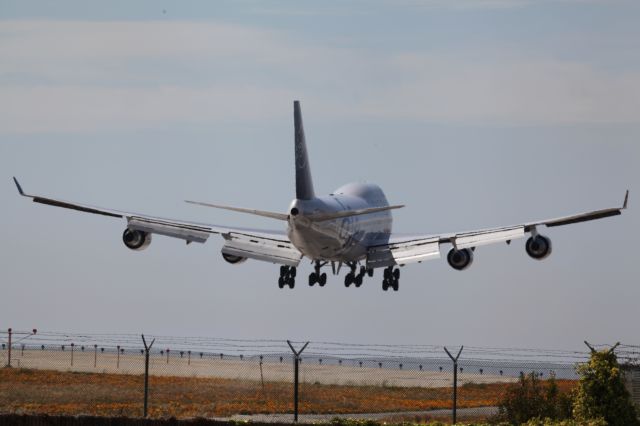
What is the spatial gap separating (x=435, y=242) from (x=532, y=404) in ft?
120

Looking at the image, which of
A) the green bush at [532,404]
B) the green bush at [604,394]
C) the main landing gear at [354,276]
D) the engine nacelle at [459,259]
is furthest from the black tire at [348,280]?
the green bush at [604,394]

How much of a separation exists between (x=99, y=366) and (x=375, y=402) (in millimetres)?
30328

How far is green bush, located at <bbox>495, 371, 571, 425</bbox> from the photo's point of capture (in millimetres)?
40750

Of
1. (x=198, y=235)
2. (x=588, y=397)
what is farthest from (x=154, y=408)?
(x=198, y=235)

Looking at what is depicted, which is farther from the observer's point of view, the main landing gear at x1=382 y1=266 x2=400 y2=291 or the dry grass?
the main landing gear at x1=382 y1=266 x2=400 y2=291

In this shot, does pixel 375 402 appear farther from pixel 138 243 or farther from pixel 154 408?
pixel 138 243

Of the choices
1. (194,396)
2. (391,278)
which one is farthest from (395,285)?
(194,396)

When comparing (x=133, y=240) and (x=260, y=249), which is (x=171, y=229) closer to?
(x=133, y=240)

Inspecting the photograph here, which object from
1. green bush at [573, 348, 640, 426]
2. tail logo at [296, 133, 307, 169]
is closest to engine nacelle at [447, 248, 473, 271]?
tail logo at [296, 133, 307, 169]

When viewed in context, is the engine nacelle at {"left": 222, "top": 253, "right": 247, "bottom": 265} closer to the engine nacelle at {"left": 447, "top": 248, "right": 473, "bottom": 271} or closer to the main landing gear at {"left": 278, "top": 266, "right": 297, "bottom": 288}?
the main landing gear at {"left": 278, "top": 266, "right": 297, "bottom": 288}

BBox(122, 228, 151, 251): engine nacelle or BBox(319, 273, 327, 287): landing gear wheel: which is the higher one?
BBox(122, 228, 151, 251): engine nacelle

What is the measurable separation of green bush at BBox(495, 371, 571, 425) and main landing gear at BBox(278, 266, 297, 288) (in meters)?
34.5

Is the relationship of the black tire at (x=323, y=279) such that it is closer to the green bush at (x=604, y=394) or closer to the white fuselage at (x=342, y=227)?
the white fuselage at (x=342, y=227)

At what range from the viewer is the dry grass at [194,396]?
49.2 meters
